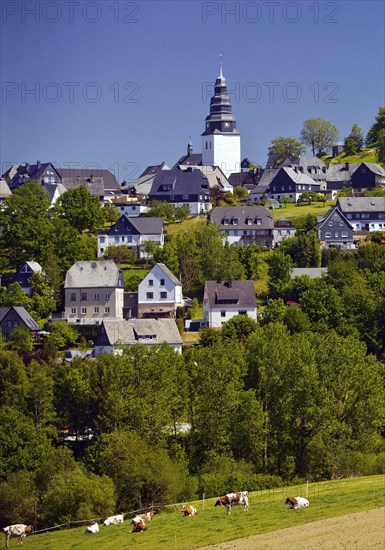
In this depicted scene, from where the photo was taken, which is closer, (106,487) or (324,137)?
(106,487)

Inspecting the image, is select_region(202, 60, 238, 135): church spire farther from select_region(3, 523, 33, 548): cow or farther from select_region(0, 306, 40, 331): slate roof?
select_region(3, 523, 33, 548): cow

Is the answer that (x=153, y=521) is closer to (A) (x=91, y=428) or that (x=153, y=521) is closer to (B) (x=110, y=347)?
(A) (x=91, y=428)

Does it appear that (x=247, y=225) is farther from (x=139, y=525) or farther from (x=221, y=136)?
(x=139, y=525)

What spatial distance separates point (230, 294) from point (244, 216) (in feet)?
61.6

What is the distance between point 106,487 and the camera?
44.9 metres

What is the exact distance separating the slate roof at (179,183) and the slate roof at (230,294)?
88.8 ft

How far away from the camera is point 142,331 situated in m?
70.7

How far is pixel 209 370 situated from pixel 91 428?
6449mm

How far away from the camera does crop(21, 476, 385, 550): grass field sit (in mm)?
35969

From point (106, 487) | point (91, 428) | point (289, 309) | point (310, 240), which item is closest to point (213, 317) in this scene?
point (289, 309)

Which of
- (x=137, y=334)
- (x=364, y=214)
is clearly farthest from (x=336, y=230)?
(x=137, y=334)

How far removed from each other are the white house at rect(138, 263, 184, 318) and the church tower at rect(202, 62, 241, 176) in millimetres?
50539

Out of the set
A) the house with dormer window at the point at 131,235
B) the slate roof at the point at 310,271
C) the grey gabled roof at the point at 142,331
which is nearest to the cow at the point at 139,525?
the grey gabled roof at the point at 142,331

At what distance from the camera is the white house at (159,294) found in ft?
254
